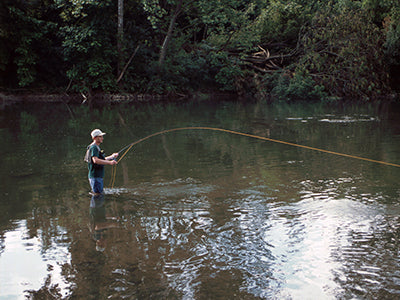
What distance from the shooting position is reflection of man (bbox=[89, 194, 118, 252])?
225 inches

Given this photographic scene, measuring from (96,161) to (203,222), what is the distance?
2.07 m

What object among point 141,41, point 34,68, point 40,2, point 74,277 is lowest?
point 74,277

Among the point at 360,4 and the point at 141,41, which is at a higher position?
the point at 360,4

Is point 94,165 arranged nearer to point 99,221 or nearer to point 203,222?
point 99,221

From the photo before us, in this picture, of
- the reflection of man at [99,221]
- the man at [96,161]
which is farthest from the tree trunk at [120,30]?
the reflection of man at [99,221]

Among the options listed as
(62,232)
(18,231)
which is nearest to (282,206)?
(62,232)

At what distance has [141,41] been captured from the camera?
31500 millimetres

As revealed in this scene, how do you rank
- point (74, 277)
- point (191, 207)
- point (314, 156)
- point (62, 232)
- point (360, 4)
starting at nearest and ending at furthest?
1. point (74, 277)
2. point (62, 232)
3. point (191, 207)
4. point (314, 156)
5. point (360, 4)

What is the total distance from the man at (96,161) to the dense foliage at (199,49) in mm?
20615

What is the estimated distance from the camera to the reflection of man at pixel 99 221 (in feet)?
18.7

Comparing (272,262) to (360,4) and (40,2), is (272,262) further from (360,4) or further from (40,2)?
(360,4)

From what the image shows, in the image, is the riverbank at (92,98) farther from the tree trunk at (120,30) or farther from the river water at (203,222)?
the river water at (203,222)

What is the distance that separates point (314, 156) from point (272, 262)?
21.1ft

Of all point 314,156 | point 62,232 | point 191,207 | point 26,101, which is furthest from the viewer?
point 26,101
